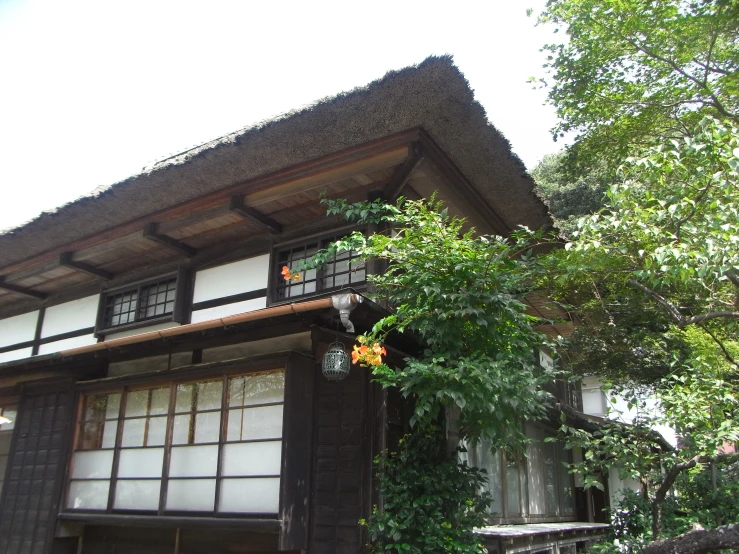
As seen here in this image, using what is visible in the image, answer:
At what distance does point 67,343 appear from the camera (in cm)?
908

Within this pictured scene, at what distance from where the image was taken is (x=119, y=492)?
6684 millimetres

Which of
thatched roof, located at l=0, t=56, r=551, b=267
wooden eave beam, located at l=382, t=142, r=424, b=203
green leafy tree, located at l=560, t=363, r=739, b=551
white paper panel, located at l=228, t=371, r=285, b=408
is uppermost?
thatched roof, located at l=0, t=56, r=551, b=267

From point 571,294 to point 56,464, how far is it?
23.4 feet

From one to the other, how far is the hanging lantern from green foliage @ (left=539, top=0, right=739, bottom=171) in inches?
174

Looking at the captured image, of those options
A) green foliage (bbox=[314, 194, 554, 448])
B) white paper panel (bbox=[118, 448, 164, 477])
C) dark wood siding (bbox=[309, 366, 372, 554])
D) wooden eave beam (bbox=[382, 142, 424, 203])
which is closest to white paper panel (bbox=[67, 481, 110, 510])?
white paper panel (bbox=[118, 448, 164, 477])

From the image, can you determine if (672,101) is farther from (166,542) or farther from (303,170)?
(166,542)

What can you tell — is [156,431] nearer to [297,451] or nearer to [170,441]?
[170,441]

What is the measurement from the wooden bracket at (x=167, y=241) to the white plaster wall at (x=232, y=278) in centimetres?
30

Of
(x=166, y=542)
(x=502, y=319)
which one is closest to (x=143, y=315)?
(x=166, y=542)

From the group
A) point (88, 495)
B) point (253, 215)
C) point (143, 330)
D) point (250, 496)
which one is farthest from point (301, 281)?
point (88, 495)

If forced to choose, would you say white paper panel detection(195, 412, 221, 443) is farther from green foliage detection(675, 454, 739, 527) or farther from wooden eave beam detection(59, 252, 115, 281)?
green foliage detection(675, 454, 739, 527)

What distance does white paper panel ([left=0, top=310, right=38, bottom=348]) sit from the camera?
977 centimetres

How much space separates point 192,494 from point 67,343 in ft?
13.7

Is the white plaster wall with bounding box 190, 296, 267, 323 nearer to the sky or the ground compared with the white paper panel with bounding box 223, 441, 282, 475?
nearer to the sky
